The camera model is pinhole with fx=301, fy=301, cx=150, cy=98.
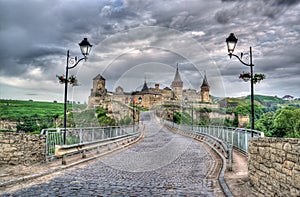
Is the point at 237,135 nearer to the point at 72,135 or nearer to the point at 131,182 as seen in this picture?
the point at 72,135

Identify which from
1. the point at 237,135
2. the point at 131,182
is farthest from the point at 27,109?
the point at 131,182

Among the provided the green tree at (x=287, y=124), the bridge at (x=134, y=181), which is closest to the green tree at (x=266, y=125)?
the green tree at (x=287, y=124)

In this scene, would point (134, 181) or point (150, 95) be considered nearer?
point (134, 181)

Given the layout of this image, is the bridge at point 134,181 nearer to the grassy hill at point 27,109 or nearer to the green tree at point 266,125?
the grassy hill at point 27,109

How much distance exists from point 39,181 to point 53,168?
1.72 metres

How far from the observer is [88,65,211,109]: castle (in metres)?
49.5

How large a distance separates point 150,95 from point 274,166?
99.6m

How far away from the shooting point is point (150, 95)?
105 m

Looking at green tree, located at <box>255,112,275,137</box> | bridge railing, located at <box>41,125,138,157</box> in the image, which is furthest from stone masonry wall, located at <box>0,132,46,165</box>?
green tree, located at <box>255,112,275,137</box>

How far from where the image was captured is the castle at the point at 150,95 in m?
49.5

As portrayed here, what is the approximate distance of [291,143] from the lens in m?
4.54

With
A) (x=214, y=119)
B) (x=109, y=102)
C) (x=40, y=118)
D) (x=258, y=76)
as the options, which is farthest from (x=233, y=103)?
(x=258, y=76)

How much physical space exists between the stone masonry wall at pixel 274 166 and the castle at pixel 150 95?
15364mm

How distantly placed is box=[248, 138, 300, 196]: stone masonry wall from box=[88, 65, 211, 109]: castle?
15.4 meters
